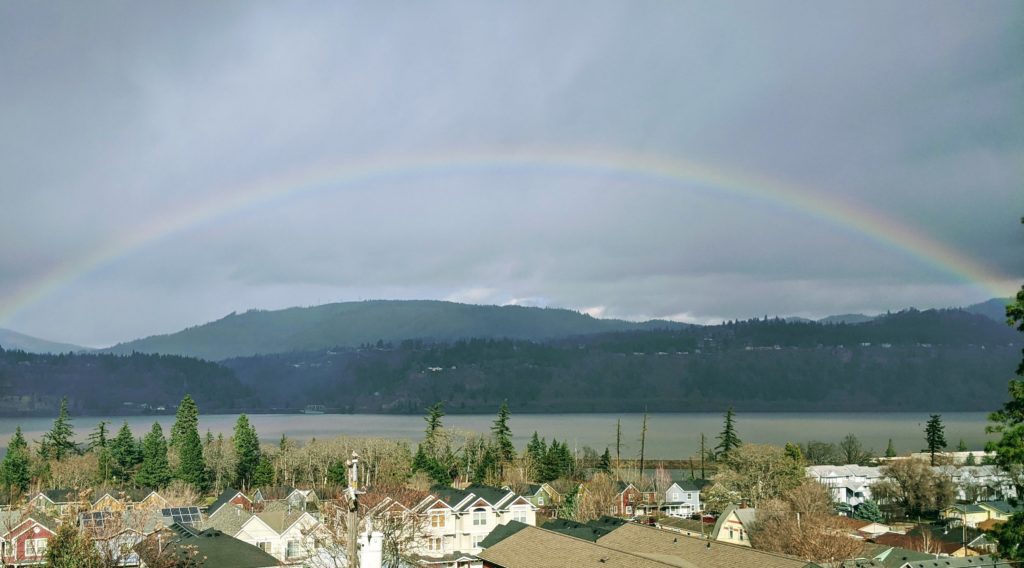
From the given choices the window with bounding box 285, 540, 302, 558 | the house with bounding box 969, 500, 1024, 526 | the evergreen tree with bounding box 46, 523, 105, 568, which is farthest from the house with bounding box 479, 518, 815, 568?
the house with bounding box 969, 500, 1024, 526

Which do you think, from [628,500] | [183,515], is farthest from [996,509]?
[183,515]

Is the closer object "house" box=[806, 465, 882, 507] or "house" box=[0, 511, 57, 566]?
"house" box=[0, 511, 57, 566]

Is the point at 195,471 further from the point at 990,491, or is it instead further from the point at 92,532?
the point at 990,491

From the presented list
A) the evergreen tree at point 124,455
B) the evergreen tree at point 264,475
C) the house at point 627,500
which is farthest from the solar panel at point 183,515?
the house at point 627,500

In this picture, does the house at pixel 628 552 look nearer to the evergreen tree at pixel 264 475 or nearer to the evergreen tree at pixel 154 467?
the evergreen tree at pixel 264 475

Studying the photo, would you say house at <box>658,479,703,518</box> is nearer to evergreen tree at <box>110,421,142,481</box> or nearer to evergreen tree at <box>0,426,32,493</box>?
evergreen tree at <box>110,421,142,481</box>

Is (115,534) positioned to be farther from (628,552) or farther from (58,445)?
(58,445)
